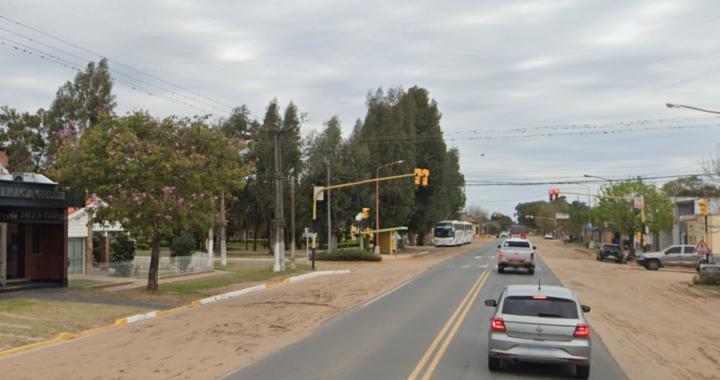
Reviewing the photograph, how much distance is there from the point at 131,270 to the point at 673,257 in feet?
111

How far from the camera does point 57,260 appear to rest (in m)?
23.9

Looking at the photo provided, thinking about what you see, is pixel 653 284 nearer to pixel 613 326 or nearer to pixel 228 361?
pixel 613 326

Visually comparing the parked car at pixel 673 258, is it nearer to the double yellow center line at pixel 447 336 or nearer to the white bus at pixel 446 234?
the double yellow center line at pixel 447 336

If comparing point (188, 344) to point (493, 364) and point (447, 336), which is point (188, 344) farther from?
point (493, 364)

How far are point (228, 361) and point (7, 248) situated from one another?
1723cm

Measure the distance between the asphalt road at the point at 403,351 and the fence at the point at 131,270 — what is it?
41.3 ft

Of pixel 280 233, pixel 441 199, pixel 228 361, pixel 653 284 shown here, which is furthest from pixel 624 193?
pixel 228 361

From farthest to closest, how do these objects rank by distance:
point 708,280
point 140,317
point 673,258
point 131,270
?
point 673,258 → point 131,270 → point 708,280 → point 140,317

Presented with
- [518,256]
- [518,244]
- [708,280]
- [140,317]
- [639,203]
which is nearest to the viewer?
A: [140,317]

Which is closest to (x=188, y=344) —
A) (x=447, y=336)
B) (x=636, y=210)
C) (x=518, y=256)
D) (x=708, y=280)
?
(x=447, y=336)

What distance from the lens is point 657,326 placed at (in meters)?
15.7

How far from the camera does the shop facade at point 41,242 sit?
22.5m

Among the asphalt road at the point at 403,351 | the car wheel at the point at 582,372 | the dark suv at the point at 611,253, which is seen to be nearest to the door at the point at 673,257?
the dark suv at the point at 611,253

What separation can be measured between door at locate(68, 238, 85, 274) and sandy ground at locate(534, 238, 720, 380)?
70.3ft
